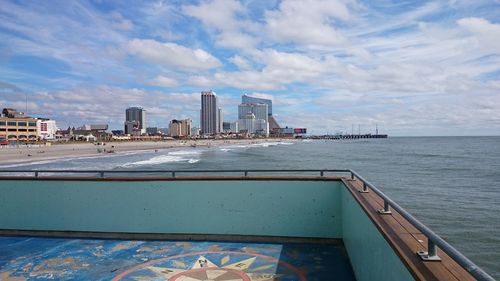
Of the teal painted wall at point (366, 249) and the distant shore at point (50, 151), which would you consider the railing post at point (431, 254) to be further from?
the distant shore at point (50, 151)

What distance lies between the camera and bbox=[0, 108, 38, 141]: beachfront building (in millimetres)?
118188

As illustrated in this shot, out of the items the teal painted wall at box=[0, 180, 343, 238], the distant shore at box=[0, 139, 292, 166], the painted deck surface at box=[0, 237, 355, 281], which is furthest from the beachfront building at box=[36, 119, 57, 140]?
the painted deck surface at box=[0, 237, 355, 281]

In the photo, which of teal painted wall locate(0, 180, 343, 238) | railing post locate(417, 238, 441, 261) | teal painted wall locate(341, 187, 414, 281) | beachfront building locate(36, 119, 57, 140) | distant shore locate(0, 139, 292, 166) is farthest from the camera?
beachfront building locate(36, 119, 57, 140)

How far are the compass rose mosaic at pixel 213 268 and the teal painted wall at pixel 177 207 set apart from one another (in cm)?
85

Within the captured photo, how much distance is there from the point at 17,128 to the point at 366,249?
141133 mm

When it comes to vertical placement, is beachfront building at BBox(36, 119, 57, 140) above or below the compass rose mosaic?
above

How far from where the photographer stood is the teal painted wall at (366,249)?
116 inches

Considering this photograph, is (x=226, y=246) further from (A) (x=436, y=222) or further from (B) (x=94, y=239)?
(A) (x=436, y=222)

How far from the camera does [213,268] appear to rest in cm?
549

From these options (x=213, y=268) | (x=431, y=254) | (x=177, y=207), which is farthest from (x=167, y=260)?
(x=431, y=254)

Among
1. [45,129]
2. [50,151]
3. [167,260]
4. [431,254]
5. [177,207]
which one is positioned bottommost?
[50,151]

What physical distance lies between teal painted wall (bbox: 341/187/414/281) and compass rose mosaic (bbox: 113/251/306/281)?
0.86 metres

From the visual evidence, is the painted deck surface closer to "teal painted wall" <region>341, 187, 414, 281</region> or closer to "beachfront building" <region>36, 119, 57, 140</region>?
"teal painted wall" <region>341, 187, 414, 281</region>

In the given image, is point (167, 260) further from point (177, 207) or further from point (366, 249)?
point (366, 249)
